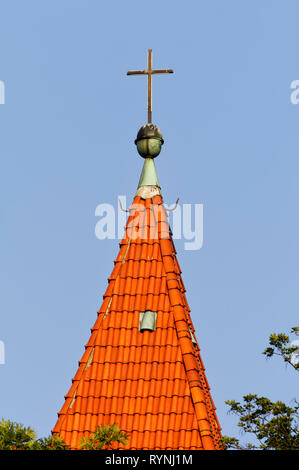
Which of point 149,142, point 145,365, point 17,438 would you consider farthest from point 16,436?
point 149,142

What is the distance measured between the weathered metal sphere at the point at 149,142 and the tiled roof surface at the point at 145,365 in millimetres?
2023

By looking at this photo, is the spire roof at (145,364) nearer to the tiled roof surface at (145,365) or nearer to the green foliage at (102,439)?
the tiled roof surface at (145,365)

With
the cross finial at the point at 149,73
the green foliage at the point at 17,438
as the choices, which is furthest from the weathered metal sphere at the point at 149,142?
the green foliage at the point at 17,438

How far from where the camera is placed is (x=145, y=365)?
30.8 metres

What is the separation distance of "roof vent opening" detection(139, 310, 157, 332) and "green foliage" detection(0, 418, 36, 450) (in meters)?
6.76

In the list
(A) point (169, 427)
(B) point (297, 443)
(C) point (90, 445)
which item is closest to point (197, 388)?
(A) point (169, 427)

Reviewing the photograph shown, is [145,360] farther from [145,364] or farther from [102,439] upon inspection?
[102,439]

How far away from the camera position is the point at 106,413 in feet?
98.8

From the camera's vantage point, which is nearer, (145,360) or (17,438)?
(17,438)

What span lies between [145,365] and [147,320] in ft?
4.33

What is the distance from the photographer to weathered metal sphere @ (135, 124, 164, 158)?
3494 cm

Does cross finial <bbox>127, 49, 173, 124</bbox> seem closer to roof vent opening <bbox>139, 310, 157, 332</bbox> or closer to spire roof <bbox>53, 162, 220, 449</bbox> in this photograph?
spire roof <bbox>53, 162, 220, 449</bbox>

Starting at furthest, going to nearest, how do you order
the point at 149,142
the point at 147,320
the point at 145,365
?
1. the point at 149,142
2. the point at 147,320
3. the point at 145,365
